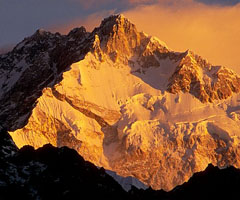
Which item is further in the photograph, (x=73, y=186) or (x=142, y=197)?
(x=142, y=197)

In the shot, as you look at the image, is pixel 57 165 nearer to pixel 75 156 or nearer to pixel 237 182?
pixel 75 156

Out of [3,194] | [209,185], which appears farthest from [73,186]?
[209,185]

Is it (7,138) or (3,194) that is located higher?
(7,138)

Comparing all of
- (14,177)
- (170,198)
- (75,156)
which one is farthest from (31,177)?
(170,198)

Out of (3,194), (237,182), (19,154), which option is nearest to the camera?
(3,194)

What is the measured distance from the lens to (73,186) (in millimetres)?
139125

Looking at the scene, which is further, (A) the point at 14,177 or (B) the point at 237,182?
(B) the point at 237,182

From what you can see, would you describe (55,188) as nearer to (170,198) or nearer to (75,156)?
(75,156)

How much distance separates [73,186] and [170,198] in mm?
18470

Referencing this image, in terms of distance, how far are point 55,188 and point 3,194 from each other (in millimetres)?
8668

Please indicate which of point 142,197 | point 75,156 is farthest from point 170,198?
point 75,156

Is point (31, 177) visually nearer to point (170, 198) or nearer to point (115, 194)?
point (115, 194)

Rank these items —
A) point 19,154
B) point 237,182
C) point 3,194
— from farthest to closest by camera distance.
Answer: point 237,182 < point 19,154 < point 3,194

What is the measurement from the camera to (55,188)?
138 m
